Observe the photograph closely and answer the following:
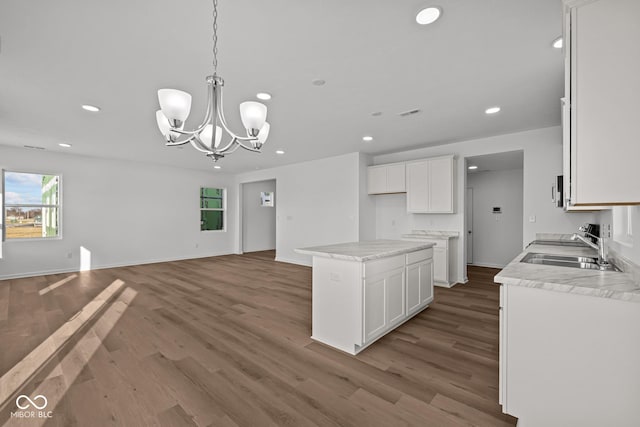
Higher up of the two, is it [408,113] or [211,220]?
[408,113]

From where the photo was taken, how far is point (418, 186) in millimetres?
5309

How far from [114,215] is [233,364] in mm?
6181

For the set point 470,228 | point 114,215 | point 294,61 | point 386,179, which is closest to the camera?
point 294,61

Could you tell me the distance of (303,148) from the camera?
18.3ft

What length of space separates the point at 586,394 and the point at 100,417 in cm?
277

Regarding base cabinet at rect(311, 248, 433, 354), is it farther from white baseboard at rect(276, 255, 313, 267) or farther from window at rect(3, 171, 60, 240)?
window at rect(3, 171, 60, 240)

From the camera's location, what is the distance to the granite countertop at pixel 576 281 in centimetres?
138

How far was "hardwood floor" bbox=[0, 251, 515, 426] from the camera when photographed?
1776 mm

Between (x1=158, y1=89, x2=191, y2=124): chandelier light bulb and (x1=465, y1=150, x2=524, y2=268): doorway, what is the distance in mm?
5569

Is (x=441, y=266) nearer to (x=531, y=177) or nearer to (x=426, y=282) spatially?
(x=426, y=282)

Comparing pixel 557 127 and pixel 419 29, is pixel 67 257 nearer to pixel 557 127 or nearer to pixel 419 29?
pixel 419 29

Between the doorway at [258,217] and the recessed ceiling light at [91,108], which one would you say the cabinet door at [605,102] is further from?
the doorway at [258,217]

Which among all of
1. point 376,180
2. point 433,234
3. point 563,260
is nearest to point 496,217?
point 433,234

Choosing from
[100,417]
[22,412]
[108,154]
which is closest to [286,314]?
[100,417]
